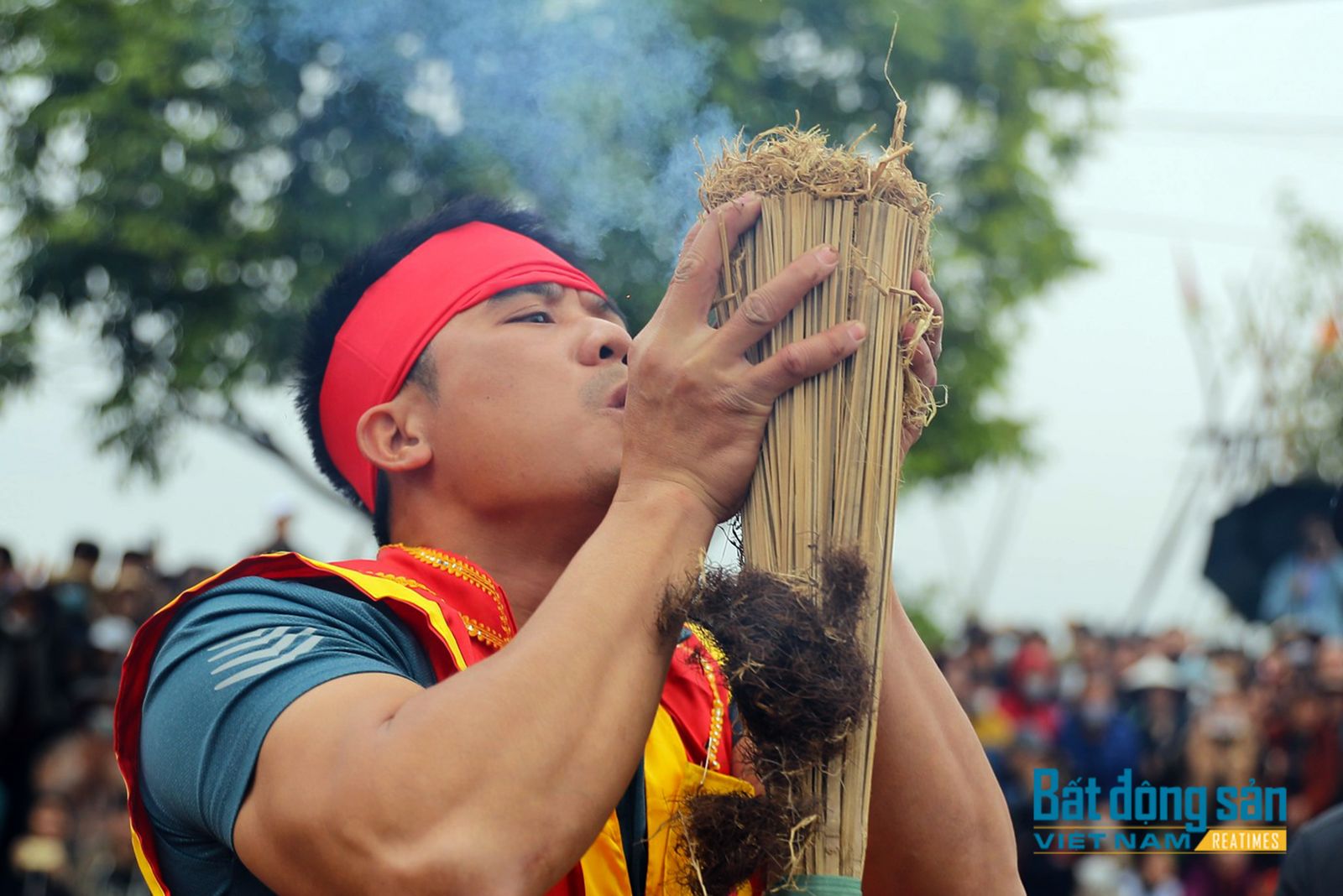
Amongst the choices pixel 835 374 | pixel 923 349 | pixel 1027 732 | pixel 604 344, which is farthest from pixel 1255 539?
pixel 835 374

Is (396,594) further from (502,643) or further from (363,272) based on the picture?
(363,272)

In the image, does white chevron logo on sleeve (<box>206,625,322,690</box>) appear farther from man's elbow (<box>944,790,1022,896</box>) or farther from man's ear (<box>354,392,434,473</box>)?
man's elbow (<box>944,790,1022,896</box>)

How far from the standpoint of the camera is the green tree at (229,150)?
8.77 meters

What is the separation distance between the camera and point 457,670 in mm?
1922

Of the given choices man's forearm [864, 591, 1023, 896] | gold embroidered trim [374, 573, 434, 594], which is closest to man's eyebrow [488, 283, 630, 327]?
gold embroidered trim [374, 573, 434, 594]

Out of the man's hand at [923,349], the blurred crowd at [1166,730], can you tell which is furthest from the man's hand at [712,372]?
the blurred crowd at [1166,730]

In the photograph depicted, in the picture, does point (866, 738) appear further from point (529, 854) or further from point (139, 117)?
point (139, 117)

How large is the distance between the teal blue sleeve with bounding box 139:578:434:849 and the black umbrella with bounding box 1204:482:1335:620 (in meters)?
12.2

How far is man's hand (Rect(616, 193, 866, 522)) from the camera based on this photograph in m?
1.73

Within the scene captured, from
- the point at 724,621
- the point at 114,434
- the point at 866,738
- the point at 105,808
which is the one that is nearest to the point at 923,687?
the point at 866,738

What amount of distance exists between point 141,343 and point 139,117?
2146mm

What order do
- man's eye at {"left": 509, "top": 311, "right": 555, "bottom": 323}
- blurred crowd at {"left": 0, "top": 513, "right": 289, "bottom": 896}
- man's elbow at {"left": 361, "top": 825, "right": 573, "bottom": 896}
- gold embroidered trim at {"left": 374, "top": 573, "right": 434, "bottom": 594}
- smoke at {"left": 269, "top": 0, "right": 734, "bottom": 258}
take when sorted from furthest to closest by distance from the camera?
blurred crowd at {"left": 0, "top": 513, "right": 289, "bottom": 896}
smoke at {"left": 269, "top": 0, "right": 734, "bottom": 258}
man's eye at {"left": 509, "top": 311, "right": 555, "bottom": 323}
gold embroidered trim at {"left": 374, "top": 573, "right": 434, "bottom": 594}
man's elbow at {"left": 361, "top": 825, "right": 573, "bottom": 896}

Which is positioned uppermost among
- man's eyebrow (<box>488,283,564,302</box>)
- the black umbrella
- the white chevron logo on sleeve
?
the black umbrella

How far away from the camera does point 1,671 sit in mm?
7301
